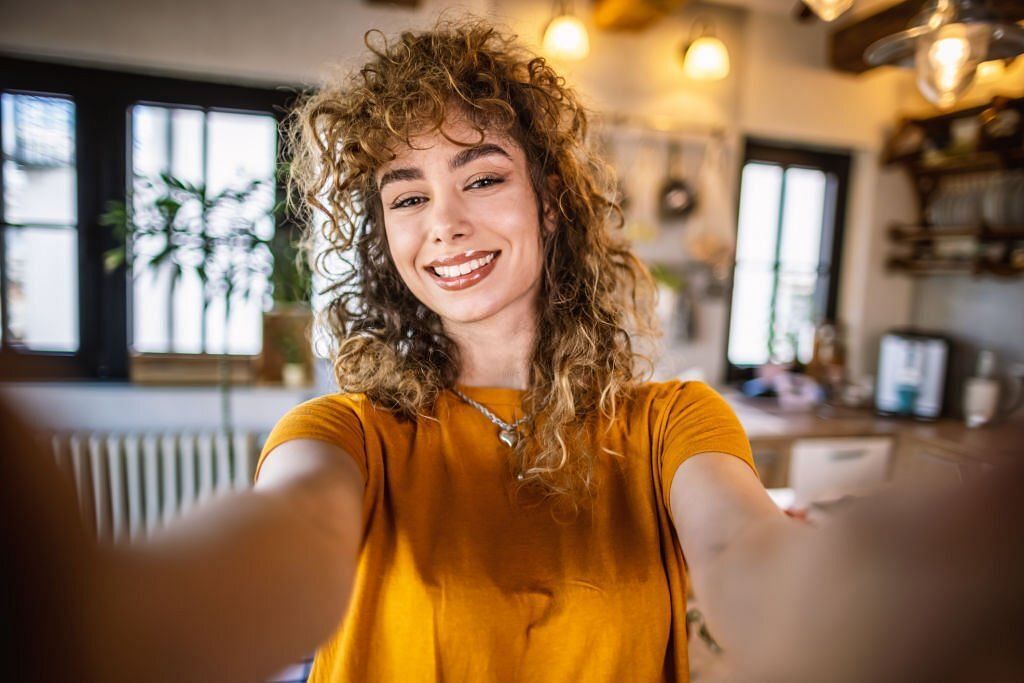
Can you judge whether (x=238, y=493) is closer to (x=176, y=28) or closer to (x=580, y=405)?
(x=580, y=405)

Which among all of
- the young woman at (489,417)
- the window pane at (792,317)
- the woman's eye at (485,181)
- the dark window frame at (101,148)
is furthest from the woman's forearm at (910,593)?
the window pane at (792,317)

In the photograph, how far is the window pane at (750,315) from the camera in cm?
337

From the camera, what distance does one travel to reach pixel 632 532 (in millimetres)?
814

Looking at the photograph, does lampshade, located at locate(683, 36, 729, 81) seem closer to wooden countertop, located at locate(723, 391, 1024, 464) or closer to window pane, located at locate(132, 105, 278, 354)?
wooden countertop, located at locate(723, 391, 1024, 464)

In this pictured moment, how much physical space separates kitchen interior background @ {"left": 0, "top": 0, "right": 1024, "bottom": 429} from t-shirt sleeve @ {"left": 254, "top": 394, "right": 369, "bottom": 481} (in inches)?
82.2

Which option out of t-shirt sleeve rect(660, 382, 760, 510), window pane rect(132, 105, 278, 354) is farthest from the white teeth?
window pane rect(132, 105, 278, 354)

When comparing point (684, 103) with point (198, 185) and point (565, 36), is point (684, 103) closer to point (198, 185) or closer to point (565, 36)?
point (565, 36)

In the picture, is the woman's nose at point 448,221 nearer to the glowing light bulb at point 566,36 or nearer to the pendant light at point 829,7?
the pendant light at point 829,7

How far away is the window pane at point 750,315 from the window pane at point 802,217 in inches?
7.6

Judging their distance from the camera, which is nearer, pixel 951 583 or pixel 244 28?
pixel 951 583

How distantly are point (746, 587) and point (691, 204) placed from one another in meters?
2.77

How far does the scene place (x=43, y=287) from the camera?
8.26 feet

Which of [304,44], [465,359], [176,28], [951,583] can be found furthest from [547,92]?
[176,28]

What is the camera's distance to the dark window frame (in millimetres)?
2414
